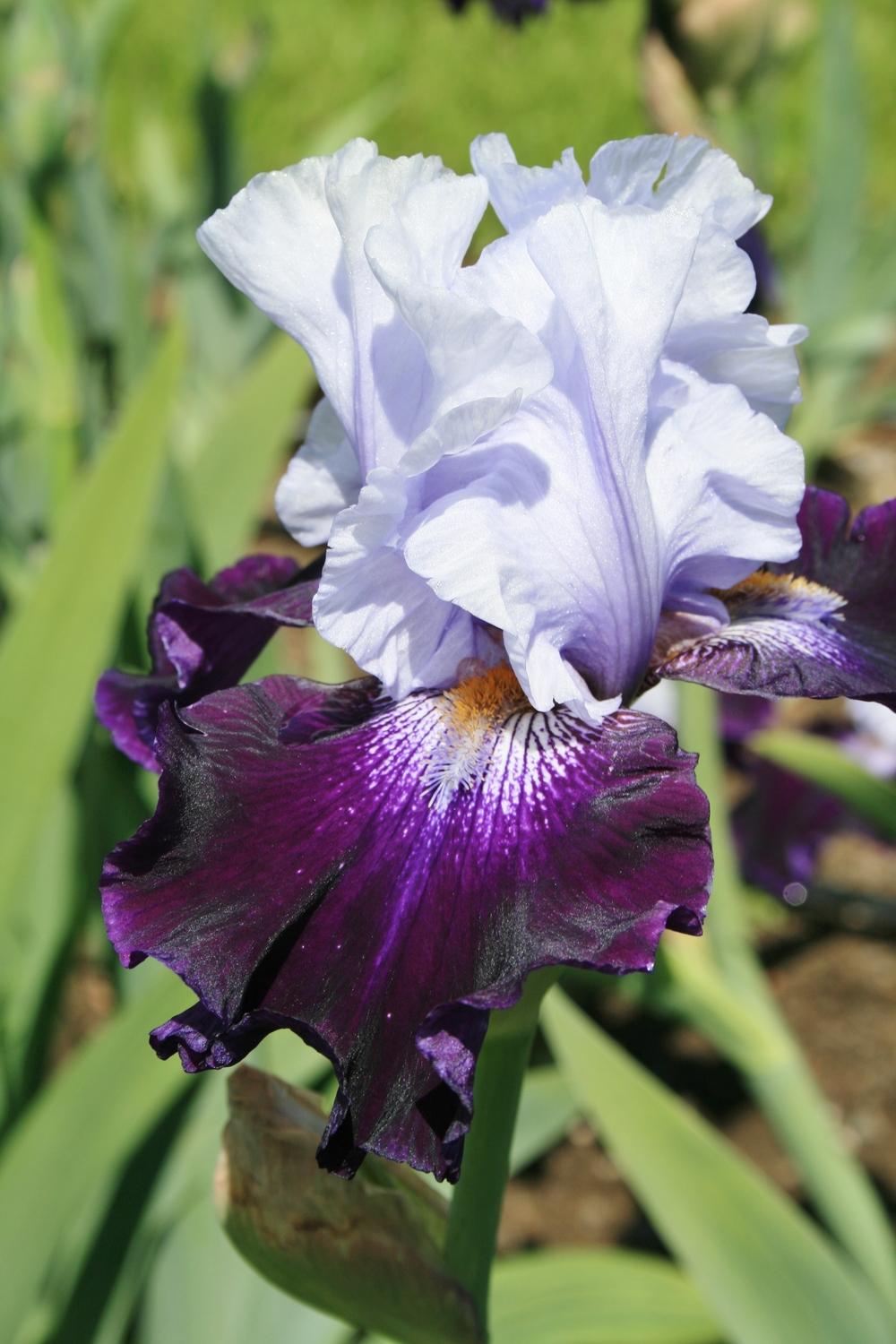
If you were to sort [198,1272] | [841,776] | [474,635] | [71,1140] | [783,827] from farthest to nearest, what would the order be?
[783,827] → [841,776] → [198,1272] → [71,1140] → [474,635]

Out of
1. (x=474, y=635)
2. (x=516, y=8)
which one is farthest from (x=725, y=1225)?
(x=516, y=8)

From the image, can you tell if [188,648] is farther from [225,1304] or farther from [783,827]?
[783,827]

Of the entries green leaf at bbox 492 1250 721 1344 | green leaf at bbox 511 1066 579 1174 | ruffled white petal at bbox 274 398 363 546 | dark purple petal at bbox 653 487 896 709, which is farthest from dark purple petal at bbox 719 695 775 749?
ruffled white petal at bbox 274 398 363 546

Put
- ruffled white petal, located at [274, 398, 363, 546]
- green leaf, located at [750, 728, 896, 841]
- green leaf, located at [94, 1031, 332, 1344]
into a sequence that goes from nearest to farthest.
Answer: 1. ruffled white petal, located at [274, 398, 363, 546]
2. green leaf, located at [94, 1031, 332, 1344]
3. green leaf, located at [750, 728, 896, 841]

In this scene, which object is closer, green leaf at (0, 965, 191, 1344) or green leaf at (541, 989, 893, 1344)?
green leaf at (0, 965, 191, 1344)

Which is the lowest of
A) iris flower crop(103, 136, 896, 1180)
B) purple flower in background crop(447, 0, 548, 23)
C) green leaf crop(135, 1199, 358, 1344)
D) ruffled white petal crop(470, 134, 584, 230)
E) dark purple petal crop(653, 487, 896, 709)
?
green leaf crop(135, 1199, 358, 1344)

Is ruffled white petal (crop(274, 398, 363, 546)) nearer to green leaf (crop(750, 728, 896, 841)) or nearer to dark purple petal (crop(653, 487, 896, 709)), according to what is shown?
dark purple petal (crop(653, 487, 896, 709))

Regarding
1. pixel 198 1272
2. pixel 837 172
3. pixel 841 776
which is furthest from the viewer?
pixel 837 172
